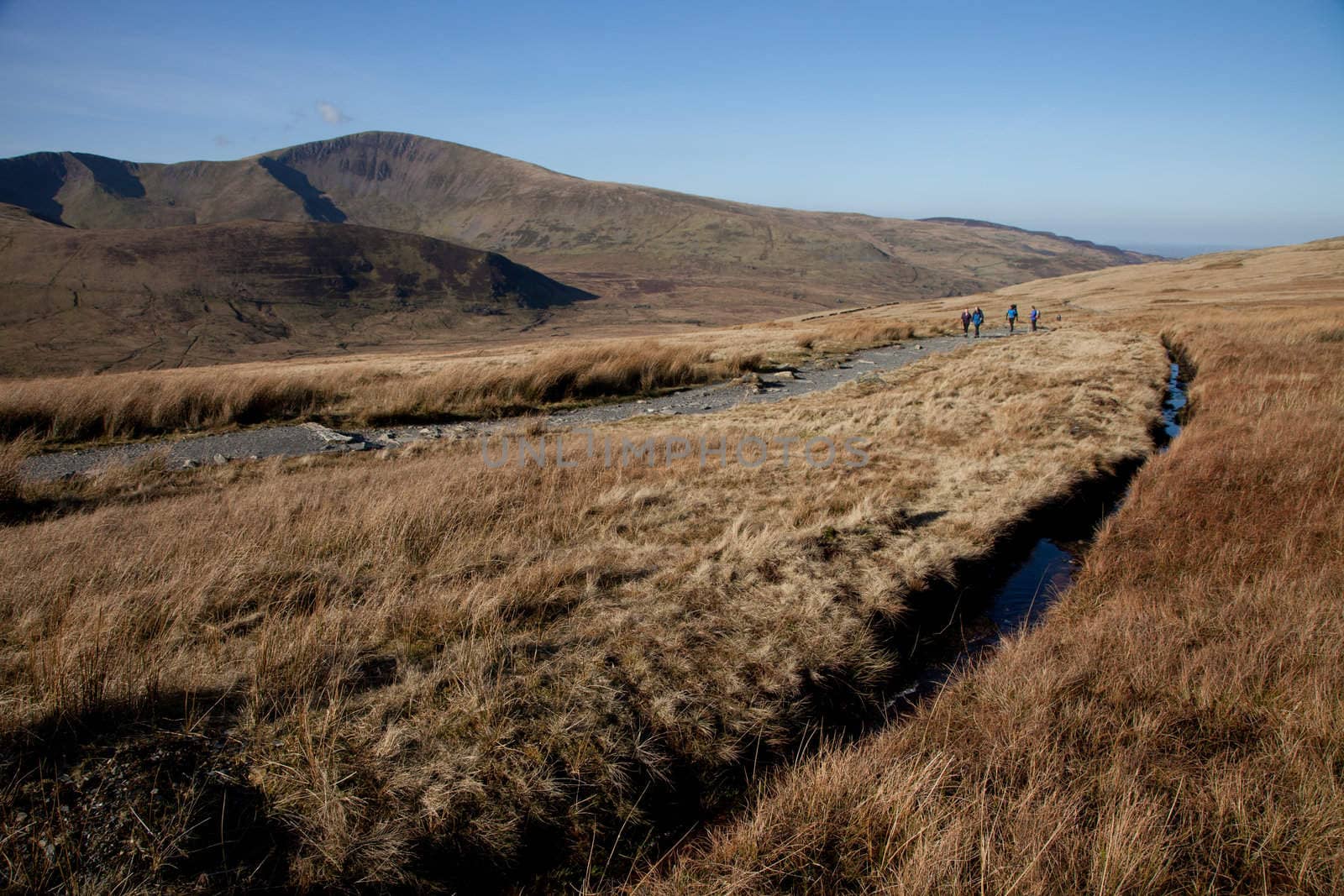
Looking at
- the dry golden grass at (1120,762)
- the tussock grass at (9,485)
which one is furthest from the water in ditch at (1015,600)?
the tussock grass at (9,485)

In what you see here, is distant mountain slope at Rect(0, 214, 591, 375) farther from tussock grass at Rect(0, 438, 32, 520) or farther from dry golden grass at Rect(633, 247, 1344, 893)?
dry golden grass at Rect(633, 247, 1344, 893)

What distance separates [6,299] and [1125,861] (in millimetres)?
165062

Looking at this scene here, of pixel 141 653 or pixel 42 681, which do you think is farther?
pixel 141 653

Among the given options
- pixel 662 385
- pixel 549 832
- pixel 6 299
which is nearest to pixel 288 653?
pixel 549 832

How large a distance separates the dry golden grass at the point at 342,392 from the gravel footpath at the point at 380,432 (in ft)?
2.86

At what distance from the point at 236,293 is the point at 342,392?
6199 inches

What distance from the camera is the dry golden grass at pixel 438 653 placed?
310 centimetres

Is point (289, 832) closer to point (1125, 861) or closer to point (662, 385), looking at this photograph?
point (1125, 861)

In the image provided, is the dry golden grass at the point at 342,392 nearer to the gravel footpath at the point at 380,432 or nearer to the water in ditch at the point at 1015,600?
the gravel footpath at the point at 380,432

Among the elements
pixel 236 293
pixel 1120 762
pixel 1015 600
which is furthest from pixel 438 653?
pixel 236 293

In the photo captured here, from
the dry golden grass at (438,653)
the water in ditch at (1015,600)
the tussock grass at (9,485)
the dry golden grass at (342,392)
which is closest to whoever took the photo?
the dry golden grass at (438,653)

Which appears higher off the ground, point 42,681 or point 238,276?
point 238,276

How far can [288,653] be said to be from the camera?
156 inches

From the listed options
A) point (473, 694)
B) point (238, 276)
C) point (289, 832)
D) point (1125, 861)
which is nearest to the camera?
point (1125, 861)
